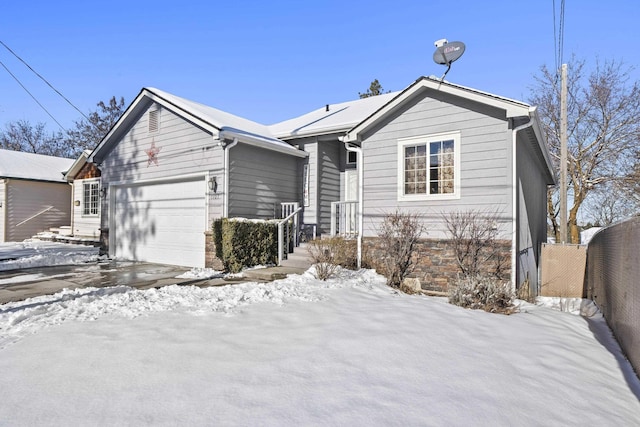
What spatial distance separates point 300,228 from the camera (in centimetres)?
1166

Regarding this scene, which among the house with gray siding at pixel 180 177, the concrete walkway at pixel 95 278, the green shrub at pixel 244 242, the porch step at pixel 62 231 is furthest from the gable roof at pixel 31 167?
the green shrub at pixel 244 242

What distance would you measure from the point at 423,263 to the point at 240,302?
4.28 meters

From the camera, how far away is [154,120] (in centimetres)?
→ 1148

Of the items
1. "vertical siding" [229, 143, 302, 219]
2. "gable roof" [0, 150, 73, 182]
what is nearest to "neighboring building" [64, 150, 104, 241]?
"gable roof" [0, 150, 73, 182]

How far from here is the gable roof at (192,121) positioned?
9.77 metres

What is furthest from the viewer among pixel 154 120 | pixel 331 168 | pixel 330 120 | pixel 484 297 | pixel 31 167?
pixel 31 167

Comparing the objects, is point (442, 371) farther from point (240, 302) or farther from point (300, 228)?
point (300, 228)

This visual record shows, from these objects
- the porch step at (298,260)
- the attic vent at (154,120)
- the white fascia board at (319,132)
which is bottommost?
the porch step at (298,260)

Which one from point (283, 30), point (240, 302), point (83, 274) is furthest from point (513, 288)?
point (283, 30)

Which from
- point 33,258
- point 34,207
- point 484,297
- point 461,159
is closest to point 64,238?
point 34,207

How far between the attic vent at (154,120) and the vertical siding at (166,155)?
0.15 meters

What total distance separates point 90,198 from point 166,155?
26.3 ft

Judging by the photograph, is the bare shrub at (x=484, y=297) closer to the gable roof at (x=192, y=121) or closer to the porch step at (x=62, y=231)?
the gable roof at (x=192, y=121)

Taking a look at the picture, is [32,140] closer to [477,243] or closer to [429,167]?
[429,167]
